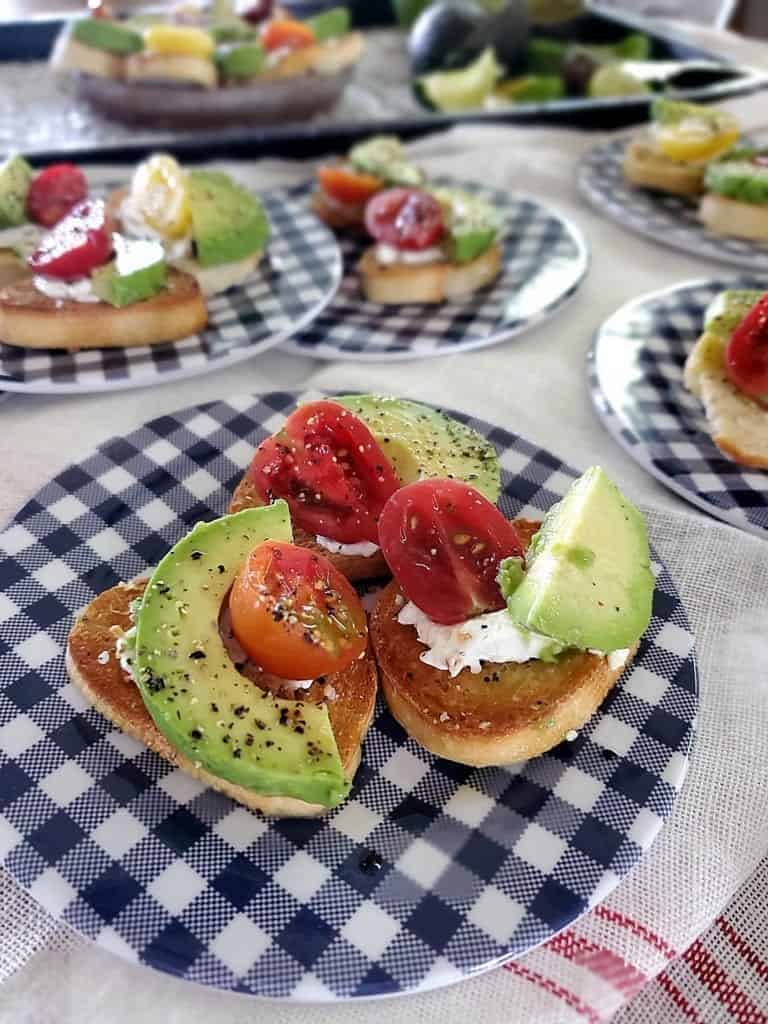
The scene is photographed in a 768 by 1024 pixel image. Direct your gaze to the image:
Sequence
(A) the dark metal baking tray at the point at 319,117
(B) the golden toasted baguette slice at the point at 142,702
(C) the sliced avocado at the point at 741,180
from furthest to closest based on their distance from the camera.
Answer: (A) the dark metal baking tray at the point at 319,117 < (C) the sliced avocado at the point at 741,180 < (B) the golden toasted baguette slice at the point at 142,702

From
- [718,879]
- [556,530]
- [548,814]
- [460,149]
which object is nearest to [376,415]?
[556,530]

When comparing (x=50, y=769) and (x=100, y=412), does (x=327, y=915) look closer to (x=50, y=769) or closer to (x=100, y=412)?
(x=50, y=769)

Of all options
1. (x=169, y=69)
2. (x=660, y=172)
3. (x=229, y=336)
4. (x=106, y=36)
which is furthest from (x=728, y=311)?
(x=106, y=36)

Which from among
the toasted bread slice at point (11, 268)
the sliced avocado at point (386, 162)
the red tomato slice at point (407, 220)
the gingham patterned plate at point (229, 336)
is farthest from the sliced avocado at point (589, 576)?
the sliced avocado at point (386, 162)

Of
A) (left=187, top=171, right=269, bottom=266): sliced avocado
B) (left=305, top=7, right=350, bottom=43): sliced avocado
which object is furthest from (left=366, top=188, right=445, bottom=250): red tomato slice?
(left=305, top=7, right=350, bottom=43): sliced avocado

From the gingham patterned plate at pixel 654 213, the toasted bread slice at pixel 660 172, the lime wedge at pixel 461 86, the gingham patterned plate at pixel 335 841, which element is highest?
the lime wedge at pixel 461 86

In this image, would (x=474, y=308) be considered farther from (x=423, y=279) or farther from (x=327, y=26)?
(x=327, y=26)

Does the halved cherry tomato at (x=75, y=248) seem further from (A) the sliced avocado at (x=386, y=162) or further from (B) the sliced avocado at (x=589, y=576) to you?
(B) the sliced avocado at (x=589, y=576)
